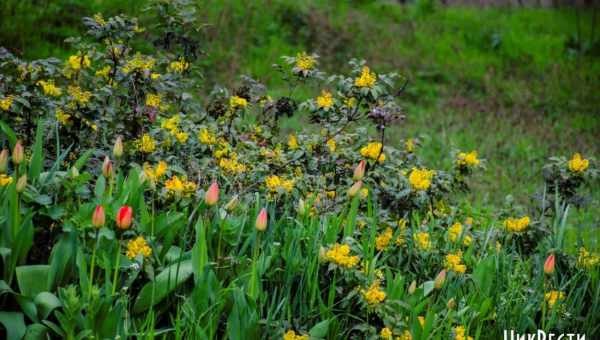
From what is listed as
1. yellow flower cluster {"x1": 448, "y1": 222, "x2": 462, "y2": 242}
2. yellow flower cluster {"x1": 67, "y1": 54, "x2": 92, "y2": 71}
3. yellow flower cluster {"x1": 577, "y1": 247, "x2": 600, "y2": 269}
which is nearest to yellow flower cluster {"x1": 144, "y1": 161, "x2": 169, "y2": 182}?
yellow flower cluster {"x1": 67, "y1": 54, "x2": 92, "y2": 71}

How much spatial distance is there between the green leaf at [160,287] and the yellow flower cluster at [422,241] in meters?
1.00

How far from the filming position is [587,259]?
10.8 feet

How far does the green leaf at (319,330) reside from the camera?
2465 mm

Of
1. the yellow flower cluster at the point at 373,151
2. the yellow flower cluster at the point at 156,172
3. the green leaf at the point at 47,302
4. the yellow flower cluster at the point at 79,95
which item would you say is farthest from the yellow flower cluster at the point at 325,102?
the green leaf at the point at 47,302

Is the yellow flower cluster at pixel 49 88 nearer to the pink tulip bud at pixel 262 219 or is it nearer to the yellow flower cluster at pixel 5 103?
the yellow flower cluster at pixel 5 103

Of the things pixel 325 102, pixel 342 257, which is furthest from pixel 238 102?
pixel 342 257

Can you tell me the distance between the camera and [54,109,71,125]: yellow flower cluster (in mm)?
3158

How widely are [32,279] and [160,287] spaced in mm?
382

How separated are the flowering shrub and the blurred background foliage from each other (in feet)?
7.82

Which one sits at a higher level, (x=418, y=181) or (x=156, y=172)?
(x=156, y=172)

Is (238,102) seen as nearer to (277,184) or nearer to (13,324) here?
(277,184)

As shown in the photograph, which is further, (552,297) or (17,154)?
(552,297)

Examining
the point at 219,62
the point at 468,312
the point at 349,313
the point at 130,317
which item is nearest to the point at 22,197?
the point at 130,317

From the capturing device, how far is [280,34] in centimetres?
873
